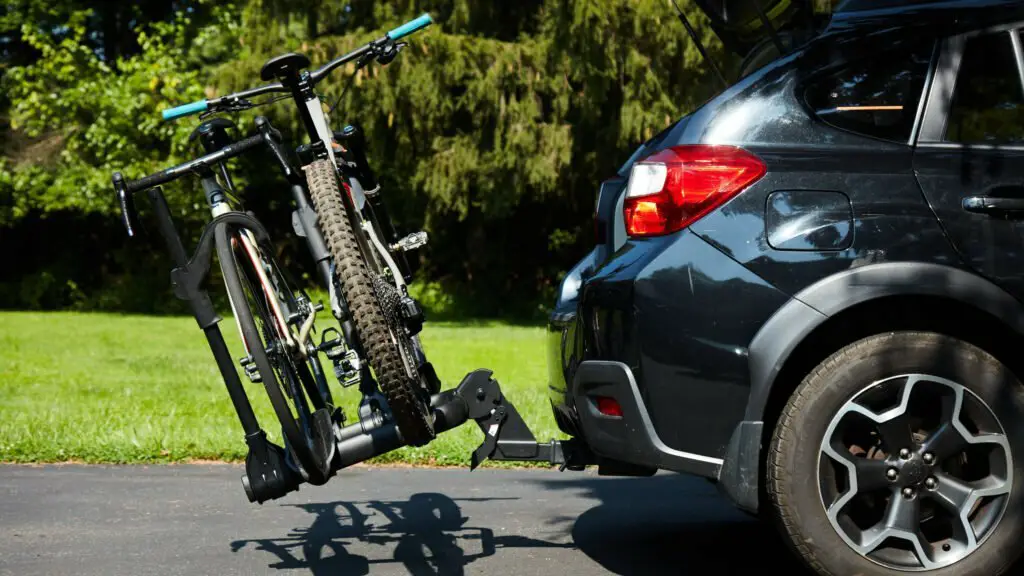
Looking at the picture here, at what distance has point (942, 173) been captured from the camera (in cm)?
393

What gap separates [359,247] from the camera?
4488 millimetres

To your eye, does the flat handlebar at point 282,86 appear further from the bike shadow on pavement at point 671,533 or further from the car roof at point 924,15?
the bike shadow on pavement at point 671,533

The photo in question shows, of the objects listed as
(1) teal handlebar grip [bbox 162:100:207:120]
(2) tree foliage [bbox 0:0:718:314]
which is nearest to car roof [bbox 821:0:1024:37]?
(1) teal handlebar grip [bbox 162:100:207:120]

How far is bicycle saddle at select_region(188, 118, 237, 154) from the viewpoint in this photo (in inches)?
187

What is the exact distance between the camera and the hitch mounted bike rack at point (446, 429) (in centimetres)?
434

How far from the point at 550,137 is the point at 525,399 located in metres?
14.8

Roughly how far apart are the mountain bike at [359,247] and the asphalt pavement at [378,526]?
736mm

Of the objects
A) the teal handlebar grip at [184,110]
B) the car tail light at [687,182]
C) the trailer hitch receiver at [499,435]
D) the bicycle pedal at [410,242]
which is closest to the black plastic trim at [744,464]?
the car tail light at [687,182]

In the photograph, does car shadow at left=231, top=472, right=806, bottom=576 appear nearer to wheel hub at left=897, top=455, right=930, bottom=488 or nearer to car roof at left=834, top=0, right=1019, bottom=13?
wheel hub at left=897, top=455, right=930, bottom=488

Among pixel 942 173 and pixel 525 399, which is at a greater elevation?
pixel 942 173

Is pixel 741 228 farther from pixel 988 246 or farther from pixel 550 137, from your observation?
pixel 550 137

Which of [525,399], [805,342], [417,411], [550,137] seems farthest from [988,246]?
[550,137]

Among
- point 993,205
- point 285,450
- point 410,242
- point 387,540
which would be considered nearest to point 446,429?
point 285,450

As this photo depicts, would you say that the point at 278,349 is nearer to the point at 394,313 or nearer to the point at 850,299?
the point at 394,313
